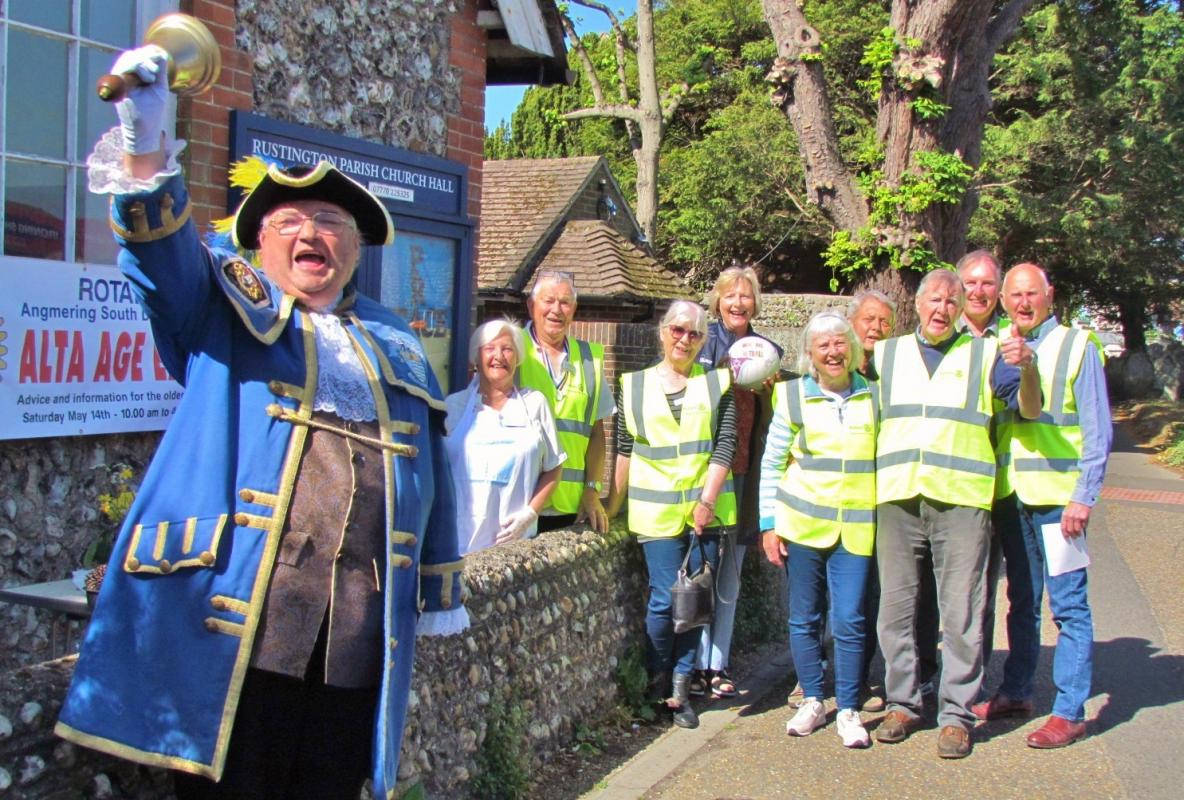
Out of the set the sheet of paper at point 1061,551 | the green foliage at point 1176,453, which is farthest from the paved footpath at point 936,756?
the green foliage at point 1176,453

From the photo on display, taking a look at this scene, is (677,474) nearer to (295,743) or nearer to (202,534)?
(295,743)

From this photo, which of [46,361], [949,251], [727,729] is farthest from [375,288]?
[949,251]

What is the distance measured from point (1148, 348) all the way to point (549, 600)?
3316 cm

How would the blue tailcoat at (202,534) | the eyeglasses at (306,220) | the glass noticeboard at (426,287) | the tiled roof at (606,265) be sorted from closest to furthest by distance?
the blue tailcoat at (202,534)
the eyeglasses at (306,220)
the glass noticeboard at (426,287)
the tiled roof at (606,265)

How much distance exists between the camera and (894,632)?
5.32 m

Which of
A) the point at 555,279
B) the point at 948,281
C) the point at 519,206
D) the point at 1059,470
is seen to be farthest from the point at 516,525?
the point at 519,206

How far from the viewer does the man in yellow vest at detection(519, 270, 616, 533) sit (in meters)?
5.44

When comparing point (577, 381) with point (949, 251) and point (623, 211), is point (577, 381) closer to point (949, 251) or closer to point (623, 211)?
point (949, 251)

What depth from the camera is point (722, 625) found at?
19.1 feet

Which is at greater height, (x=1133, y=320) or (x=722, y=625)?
(x=1133, y=320)

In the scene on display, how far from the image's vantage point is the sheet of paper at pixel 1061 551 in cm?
531

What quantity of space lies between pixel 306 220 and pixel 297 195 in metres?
0.07

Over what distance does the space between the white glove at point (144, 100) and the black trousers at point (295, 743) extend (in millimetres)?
1166

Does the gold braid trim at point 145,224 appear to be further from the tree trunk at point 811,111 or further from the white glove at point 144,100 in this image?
the tree trunk at point 811,111
